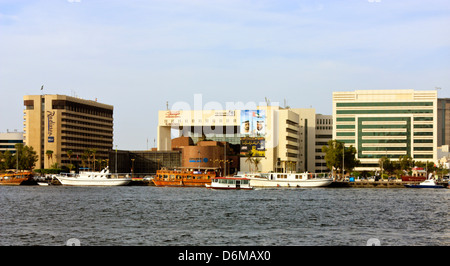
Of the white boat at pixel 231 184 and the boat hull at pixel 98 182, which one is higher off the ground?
the white boat at pixel 231 184

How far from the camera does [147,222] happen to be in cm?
6109

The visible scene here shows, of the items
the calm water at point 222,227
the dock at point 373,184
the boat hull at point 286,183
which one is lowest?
the dock at point 373,184

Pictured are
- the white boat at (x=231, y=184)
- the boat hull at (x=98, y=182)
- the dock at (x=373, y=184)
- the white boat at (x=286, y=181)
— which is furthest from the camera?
the boat hull at (x=98, y=182)

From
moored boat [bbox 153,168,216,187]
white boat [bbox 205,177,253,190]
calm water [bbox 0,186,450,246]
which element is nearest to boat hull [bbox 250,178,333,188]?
moored boat [bbox 153,168,216,187]

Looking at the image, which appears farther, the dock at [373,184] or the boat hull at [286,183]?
the dock at [373,184]

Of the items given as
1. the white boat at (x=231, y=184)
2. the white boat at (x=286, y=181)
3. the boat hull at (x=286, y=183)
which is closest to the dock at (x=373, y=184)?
the boat hull at (x=286, y=183)

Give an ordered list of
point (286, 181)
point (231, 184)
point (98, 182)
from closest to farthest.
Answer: point (231, 184), point (286, 181), point (98, 182)

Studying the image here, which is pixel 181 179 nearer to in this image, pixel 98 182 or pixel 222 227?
pixel 98 182

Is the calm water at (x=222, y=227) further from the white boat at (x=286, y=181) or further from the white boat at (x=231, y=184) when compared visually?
the white boat at (x=286, y=181)

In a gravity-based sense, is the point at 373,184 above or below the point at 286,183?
below

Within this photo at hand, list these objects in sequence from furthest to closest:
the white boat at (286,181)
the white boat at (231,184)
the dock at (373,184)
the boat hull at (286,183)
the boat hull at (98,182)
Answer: the boat hull at (98,182) → the dock at (373,184) → the white boat at (286,181) → the boat hull at (286,183) → the white boat at (231,184)

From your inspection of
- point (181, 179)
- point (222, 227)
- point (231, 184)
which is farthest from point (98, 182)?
point (222, 227)

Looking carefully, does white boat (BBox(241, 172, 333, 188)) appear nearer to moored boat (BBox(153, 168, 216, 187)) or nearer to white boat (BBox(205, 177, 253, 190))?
moored boat (BBox(153, 168, 216, 187))

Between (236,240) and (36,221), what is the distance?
2659cm
